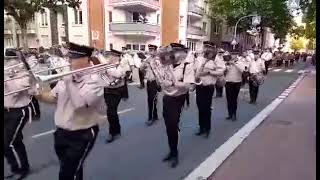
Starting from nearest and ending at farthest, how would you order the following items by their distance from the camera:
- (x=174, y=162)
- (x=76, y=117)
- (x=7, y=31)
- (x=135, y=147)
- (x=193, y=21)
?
(x=7, y=31) → (x=193, y=21) → (x=76, y=117) → (x=174, y=162) → (x=135, y=147)

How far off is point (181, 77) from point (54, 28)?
186 cm

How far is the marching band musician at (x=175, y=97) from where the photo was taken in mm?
3035

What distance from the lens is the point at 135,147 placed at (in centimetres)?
383

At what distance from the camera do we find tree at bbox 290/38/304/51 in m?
1.30

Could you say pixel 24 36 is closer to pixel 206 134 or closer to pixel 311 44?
pixel 311 44

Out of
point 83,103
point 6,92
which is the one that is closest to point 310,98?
point 6,92

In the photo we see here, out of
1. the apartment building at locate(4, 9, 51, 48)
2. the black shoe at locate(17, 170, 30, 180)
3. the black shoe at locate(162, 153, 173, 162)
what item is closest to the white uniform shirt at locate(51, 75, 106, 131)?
the black shoe at locate(17, 170, 30, 180)

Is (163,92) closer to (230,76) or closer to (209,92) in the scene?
(209,92)

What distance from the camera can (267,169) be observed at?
2.06 metres

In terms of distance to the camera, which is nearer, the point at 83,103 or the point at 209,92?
the point at 83,103

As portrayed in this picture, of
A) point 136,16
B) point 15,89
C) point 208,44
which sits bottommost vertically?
point 15,89

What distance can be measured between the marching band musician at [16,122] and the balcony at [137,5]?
41cm

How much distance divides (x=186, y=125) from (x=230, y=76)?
2.68 meters

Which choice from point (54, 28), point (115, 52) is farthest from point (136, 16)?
point (54, 28)
